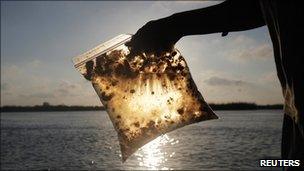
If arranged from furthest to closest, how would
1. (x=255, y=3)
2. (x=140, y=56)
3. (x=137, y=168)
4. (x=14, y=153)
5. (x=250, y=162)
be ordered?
Result: (x=14, y=153), (x=250, y=162), (x=137, y=168), (x=140, y=56), (x=255, y=3)

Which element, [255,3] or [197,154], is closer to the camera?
[255,3]

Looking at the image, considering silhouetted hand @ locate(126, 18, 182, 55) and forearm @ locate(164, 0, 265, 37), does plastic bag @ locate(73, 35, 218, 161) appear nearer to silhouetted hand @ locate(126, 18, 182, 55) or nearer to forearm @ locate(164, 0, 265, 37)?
silhouetted hand @ locate(126, 18, 182, 55)

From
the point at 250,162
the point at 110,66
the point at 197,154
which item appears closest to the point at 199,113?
the point at 110,66

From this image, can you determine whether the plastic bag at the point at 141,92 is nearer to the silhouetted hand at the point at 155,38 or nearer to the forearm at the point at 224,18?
the silhouetted hand at the point at 155,38

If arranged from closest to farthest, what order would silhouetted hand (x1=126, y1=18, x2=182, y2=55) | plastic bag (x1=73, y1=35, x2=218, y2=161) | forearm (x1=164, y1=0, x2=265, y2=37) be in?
1. forearm (x1=164, y1=0, x2=265, y2=37)
2. silhouetted hand (x1=126, y1=18, x2=182, y2=55)
3. plastic bag (x1=73, y1=35, x2=218, y2=161)

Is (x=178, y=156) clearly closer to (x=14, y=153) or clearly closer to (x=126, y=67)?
(x=14, y=153)

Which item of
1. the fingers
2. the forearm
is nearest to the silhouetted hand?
the fingers
